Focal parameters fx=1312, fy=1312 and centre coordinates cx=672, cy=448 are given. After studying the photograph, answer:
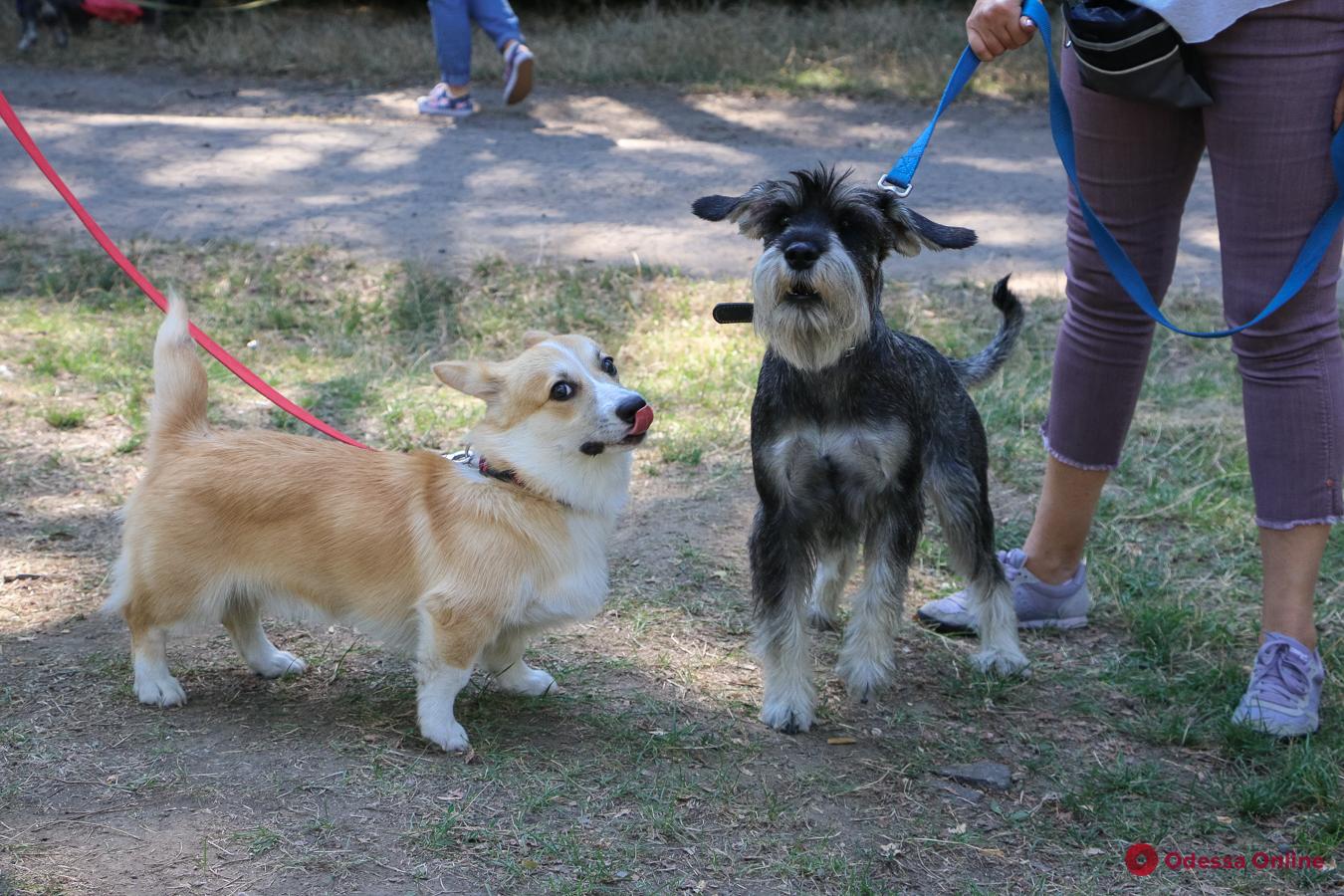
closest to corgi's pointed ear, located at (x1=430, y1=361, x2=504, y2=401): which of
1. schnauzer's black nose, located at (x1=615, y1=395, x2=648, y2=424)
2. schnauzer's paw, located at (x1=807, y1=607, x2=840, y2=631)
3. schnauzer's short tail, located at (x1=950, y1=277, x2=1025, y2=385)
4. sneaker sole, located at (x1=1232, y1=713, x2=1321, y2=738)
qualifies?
schnauzer's black nose, located at (x1=615, y1=395, x2=648, y2=424)

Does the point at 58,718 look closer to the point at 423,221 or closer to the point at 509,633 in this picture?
the point at 509,633

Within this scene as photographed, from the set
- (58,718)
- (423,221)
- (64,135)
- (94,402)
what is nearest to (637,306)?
(423,221)

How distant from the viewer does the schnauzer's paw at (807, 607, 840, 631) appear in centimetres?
409

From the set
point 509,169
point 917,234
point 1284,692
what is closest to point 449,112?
point 509,169

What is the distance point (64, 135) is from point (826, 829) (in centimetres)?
803

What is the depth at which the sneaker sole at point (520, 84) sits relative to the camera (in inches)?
378

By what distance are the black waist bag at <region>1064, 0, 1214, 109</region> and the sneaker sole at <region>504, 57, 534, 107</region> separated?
6.97 m

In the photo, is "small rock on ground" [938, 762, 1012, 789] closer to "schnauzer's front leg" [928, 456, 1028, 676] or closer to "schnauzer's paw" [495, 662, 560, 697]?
"schnauzer's front leg" [928, 456, 1028, 676]

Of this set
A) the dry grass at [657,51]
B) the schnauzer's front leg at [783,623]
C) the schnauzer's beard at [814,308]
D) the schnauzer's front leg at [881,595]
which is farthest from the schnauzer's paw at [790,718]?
the dry grass at [657,51]

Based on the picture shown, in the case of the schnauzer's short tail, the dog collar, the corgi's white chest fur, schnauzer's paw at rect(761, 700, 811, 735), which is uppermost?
the schnauzer's short tail

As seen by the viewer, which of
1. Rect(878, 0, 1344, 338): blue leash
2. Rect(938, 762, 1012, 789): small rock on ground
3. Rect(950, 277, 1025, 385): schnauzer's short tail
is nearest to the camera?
Rect(878, 0, 1344, 338): blue leash

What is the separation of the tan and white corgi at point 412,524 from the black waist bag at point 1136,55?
4.45 feet

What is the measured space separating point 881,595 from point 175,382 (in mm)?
1912

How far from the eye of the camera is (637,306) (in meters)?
6.36
